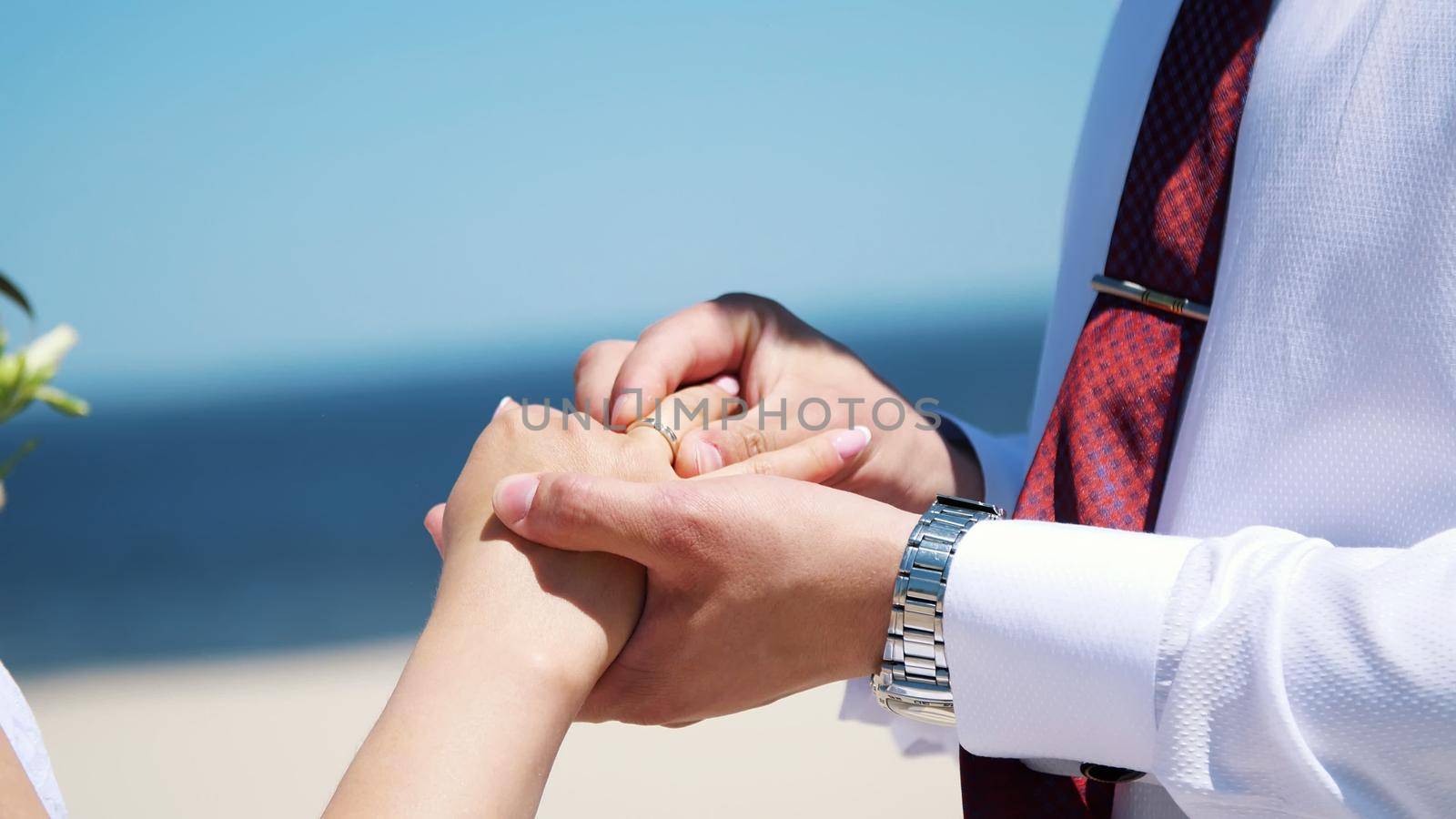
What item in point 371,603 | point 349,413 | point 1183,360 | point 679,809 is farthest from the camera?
point 349,413

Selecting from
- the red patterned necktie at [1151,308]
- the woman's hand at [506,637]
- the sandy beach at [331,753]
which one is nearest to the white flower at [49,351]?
the woman's hand at [506,637]

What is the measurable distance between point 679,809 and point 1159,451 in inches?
118

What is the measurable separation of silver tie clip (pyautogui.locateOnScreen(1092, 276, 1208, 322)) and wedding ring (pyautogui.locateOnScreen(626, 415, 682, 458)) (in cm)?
63

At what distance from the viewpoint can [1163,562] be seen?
3.28 feet

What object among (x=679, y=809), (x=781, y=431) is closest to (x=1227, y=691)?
(x=781, y=431)

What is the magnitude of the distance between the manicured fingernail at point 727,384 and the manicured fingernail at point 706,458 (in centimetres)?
21

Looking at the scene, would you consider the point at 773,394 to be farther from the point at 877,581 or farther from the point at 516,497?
the point at 877,581

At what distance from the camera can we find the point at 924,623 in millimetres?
1097

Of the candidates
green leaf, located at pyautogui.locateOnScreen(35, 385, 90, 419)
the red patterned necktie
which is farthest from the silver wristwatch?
green leaf, located at pyautogui.locateOnScreen(35, 385, 90, 419)

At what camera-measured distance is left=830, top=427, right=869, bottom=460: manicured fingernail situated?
162 centimetres

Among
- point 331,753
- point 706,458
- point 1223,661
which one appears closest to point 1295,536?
point 1223,661

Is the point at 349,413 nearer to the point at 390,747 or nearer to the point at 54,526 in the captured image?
the point at 54,526

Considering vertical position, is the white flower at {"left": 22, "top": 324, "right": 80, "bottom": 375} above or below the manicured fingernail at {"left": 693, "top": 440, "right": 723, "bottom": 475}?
above

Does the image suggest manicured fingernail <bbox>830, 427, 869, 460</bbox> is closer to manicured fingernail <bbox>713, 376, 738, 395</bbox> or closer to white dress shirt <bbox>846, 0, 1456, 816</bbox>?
manicured fingernail <bbox>713, 376, 738, 395</bbox>
